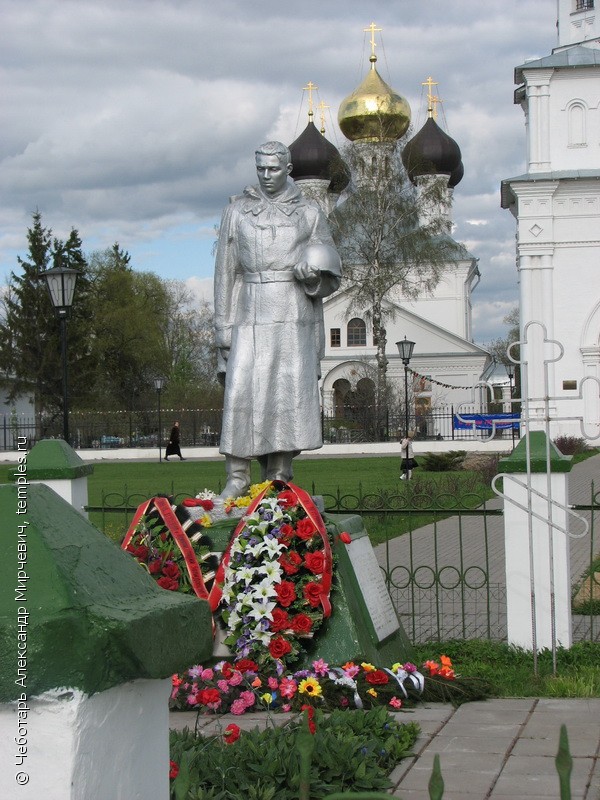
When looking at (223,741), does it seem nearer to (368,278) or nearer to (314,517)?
(314,517)

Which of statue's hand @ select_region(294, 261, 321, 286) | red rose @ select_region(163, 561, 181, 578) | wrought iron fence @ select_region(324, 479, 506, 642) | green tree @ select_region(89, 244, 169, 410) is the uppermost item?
green tree @ select_region(89, 244, 169, 410)

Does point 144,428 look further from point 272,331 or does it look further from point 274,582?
point 274,582

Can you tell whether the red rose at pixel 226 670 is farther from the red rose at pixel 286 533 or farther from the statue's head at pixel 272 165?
the statue's head at pixel 272 165

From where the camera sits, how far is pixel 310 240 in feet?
21.4

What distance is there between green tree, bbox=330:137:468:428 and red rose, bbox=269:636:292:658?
33250mm

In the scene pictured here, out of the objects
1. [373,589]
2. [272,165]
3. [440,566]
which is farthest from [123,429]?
[373,589]

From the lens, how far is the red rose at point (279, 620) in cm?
557

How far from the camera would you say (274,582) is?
5672 mm

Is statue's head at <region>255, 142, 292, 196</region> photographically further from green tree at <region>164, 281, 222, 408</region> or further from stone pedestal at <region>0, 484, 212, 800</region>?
green tree at <region>164, 281, 222, 408</region>

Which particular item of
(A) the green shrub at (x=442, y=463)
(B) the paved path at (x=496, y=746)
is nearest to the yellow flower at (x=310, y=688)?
(B) the paved path at (x=496, y=746)

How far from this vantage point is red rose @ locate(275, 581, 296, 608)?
5625mm

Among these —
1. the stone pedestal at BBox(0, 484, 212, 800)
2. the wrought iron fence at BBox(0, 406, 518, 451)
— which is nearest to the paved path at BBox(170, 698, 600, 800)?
the stone pedestal at BBox(0, 484, 212, 800)

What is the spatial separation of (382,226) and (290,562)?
34.0 metres

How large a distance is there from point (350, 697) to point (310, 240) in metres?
2.60
